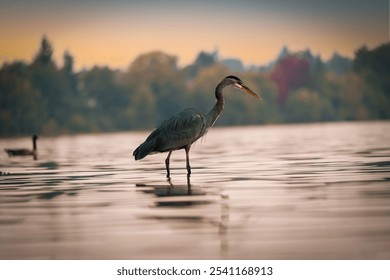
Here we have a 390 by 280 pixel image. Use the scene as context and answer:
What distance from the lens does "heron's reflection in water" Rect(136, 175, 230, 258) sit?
1123 cm

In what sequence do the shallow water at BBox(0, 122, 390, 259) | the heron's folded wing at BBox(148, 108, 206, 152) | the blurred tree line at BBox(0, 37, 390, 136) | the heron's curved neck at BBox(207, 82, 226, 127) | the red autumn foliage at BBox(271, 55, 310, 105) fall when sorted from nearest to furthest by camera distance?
the shallow water at BBox(0, 122, 390, 259) < the heron's folded wing at BBox(148, 108, 206, 152) < the heron's curved neck at BBox(207, 82, 226, 127) < the blurred tree line at BBox(0, 37, 390, 136) < the red autumn foliage at BBox(271, 55, 310, 105)

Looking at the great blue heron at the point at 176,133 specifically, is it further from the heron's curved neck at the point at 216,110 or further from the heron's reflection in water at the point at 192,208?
the heron's reflection in water at the point at 192,208

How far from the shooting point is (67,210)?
13664 millimetres

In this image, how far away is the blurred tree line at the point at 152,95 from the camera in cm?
11888

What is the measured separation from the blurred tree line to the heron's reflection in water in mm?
94009

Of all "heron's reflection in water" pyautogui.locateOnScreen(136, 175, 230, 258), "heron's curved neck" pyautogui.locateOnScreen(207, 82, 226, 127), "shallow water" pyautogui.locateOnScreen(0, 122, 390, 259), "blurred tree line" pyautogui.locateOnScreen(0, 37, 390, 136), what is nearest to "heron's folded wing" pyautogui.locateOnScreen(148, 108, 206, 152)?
"heron's curved neck" pyautogui.locateOnScreen(207, 82, 226, 127)

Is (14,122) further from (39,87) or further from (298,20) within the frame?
(298,20)

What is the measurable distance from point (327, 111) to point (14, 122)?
180 ft

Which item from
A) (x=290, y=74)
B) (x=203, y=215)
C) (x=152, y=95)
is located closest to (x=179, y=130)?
(x=203, y=215)


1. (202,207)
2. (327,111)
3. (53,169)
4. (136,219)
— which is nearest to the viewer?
(136,219)

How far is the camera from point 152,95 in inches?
5635

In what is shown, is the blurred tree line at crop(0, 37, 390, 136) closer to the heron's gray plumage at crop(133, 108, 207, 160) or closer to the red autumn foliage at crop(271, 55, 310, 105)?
the red autumn foliage at crop(271, 55, 310, 105)

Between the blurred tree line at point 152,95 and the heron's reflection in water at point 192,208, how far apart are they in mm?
94009
